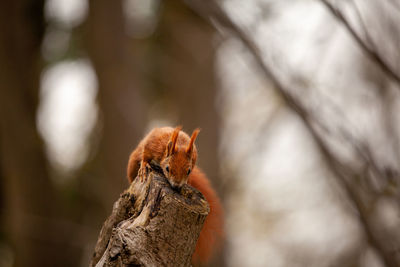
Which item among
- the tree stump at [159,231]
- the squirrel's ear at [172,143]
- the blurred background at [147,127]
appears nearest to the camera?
the tree stump at [159,231]

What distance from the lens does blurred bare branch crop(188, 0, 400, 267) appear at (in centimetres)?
127

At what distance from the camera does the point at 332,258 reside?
4402 millimetres

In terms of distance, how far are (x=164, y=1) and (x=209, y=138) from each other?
6.25 feet

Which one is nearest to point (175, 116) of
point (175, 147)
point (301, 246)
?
point (301, 246)

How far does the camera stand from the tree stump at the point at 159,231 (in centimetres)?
123

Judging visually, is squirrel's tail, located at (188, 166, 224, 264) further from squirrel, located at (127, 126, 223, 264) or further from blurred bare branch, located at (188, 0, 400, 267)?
blurred bare branch, located at (188, 0, 400, 267)

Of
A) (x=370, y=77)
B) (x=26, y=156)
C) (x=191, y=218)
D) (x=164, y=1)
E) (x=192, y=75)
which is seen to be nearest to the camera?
(x=191, y=218)

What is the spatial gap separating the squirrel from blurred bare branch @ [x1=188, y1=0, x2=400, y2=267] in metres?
0.40

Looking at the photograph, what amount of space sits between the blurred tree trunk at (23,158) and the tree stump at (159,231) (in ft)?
13.1

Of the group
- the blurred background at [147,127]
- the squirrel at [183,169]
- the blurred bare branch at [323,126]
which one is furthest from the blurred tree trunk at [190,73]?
the blurred bare branch at [323,126]

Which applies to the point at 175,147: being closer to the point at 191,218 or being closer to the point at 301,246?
the point at 191,218

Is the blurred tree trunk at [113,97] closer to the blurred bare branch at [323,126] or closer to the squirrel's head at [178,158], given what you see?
the squirrel's head at [178,158]

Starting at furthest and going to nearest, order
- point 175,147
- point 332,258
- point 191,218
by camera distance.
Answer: point 332,258 < point 175,147 < point 191,218

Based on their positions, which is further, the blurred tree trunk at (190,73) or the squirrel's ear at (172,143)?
the blurred tree trunk at (190,73)
